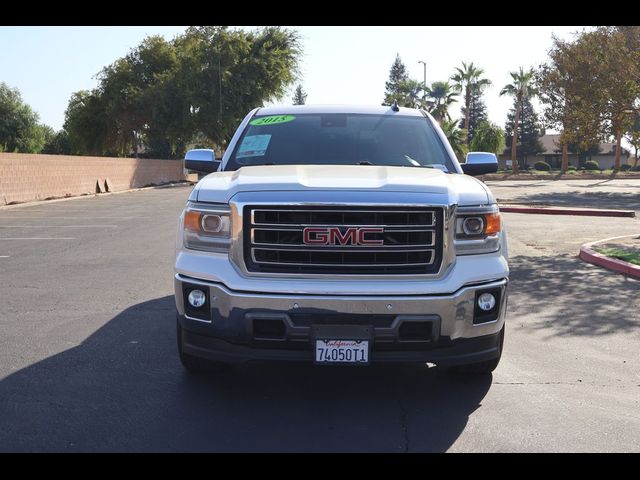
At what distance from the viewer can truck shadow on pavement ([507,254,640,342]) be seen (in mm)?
6789

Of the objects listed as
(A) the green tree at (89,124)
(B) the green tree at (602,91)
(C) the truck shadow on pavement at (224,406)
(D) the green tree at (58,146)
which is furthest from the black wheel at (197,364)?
(D) the green tree at (58,146)

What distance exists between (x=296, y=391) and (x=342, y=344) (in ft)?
2.64

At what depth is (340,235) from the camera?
415cm

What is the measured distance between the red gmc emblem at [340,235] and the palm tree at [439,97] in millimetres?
61656

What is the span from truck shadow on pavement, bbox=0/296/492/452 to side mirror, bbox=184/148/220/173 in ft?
5.28

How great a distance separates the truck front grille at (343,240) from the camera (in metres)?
4.16

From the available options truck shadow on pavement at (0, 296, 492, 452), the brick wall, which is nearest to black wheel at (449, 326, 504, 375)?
truck shadow on pavement at (0, 296, 492, 452)

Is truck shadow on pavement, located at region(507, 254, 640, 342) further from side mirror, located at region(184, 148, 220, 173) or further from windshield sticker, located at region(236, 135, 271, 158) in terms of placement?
side mirror, located at region(184, 148, 220, 173)

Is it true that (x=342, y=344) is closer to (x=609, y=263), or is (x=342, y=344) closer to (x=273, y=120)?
(x=273, y=120)

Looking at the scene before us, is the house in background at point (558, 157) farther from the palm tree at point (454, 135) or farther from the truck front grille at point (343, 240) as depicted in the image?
the truck front grille at point (343, 240)

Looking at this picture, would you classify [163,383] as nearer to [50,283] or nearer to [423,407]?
[423,407]

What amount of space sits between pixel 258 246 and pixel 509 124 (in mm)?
101392
